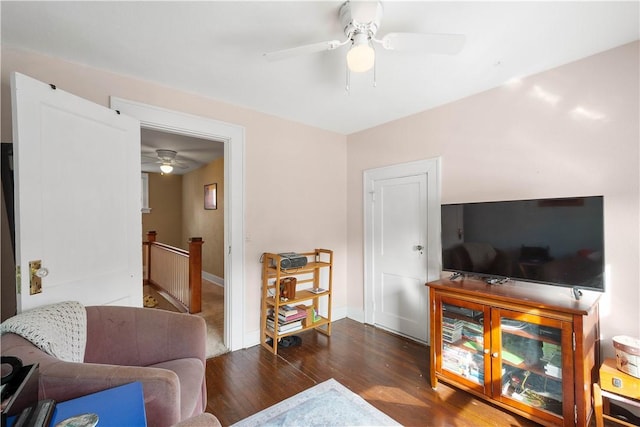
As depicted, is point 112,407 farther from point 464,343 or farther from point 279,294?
point 464,343

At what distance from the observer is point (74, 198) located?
1638 millimetres

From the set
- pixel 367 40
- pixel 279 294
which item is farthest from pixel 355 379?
pixel 367 40

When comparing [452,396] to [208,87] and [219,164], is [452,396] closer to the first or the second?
[208,87]

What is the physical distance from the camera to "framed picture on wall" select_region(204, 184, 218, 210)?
506 cm

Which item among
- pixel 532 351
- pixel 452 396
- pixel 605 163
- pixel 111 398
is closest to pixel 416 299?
pixel 452 396

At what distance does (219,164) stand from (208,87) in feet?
9.18

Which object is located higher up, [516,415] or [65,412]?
[65,412]

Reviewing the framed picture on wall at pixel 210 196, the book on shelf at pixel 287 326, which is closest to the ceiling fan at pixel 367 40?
the book on shelf at pixel 287 326

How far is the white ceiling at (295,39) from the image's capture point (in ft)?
4.65

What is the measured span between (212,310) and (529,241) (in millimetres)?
3579

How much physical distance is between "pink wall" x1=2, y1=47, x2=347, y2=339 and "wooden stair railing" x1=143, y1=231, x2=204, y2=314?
119 centimetres

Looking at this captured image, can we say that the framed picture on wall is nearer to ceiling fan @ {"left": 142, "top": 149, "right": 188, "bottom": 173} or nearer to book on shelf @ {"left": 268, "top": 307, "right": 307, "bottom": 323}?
ceiling fan @ {"left": 142, "top": 149, "right": 188, "bottom": 173}

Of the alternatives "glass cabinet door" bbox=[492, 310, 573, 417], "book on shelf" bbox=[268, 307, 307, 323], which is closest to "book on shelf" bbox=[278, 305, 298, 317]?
"book on shelf" bbox=[268, 307, 307, 323]

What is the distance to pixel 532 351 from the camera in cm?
171
